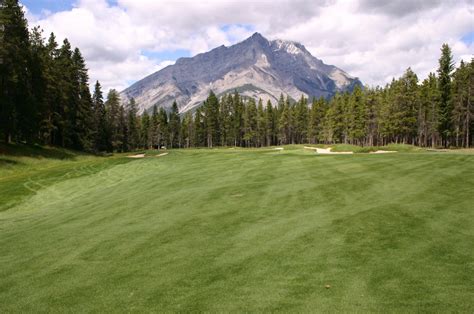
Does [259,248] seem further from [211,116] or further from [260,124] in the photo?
[260,124]

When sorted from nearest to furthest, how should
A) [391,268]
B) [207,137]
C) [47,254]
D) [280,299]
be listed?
[280,299] → [391,268] → [47,254] → [207,137]

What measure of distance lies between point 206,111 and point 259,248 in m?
136

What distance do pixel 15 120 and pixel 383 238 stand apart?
50.8 m

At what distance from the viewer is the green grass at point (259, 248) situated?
22.5 ft

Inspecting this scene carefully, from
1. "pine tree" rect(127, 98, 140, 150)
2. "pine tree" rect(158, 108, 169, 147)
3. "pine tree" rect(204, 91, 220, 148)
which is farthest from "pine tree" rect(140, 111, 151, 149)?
"pine tree" rect(204, 91, 220, 148)

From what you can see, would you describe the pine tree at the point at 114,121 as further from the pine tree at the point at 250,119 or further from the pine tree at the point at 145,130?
the pine tree at the point at 250,119

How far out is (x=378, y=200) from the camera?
13.5 m

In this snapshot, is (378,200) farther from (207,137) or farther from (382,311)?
(207,137)

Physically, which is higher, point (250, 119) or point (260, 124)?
point (250, 119)

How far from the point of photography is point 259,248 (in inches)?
370

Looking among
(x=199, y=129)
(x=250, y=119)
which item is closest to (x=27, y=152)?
(x=199, y=129)

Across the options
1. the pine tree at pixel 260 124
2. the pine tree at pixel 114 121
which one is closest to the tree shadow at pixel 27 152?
the pine tree at pixel 114 121

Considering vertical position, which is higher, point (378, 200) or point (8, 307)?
point (378, 200)

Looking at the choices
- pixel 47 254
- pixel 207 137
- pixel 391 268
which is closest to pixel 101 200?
pixel 47 254
